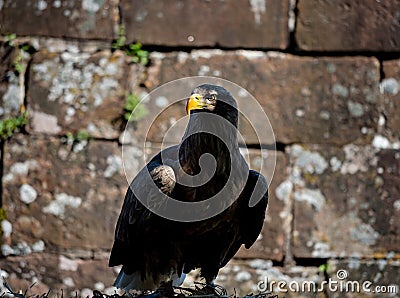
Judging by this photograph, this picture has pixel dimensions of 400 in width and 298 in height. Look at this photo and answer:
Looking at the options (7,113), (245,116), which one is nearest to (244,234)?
(245,116)

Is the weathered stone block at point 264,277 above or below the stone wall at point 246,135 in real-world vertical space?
below

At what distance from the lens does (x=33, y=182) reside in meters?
3.59

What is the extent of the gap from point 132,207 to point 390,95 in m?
1.69

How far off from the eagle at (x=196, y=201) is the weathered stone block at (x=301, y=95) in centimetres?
104

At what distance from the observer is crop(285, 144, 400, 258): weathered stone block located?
362cm

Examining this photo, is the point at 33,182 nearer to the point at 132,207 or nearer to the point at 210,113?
the point at 132,207

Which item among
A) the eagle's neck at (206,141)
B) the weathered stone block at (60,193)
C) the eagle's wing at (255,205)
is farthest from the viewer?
the weathered stone block at (60,193)

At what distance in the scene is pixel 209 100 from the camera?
2316 mm

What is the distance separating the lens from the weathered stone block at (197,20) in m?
3.63

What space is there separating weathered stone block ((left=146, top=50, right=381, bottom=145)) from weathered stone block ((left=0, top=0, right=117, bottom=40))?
0.35 meters

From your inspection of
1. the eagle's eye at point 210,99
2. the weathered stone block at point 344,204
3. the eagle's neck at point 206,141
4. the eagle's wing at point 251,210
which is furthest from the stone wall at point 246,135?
the eagle's eye at point 210,99

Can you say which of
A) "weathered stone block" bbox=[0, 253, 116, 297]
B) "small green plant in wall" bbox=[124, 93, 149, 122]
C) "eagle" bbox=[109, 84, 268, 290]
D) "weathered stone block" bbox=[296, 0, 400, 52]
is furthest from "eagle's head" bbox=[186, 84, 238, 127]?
"weathered stone block" bbox=[0, 253, 116, 297]

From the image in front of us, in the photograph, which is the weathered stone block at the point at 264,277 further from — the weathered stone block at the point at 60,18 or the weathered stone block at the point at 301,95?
the weathered stone block at the point at 60,18

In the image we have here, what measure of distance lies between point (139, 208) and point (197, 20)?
140cm
